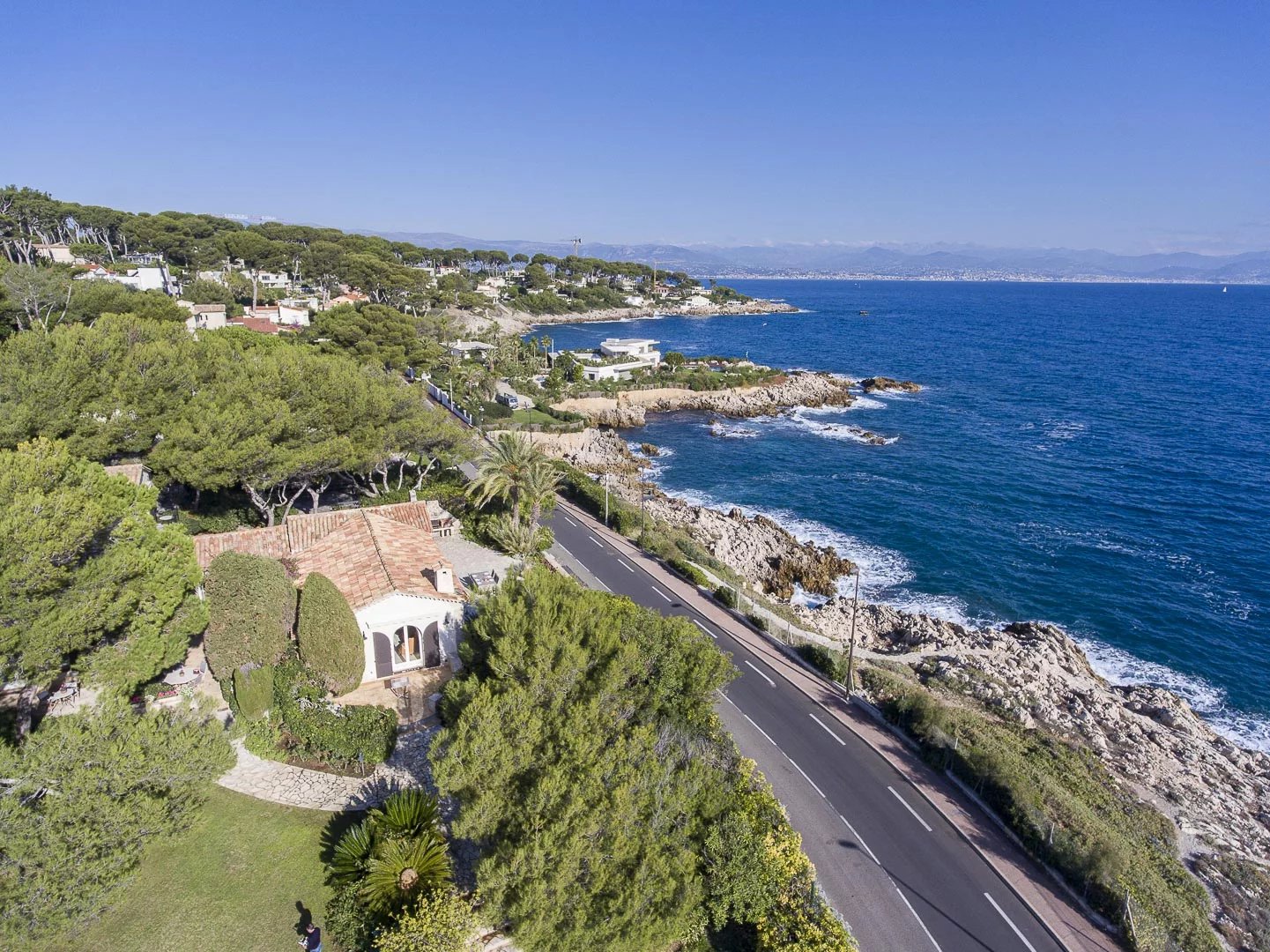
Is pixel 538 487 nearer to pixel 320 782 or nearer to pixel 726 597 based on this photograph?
pixel 726 597

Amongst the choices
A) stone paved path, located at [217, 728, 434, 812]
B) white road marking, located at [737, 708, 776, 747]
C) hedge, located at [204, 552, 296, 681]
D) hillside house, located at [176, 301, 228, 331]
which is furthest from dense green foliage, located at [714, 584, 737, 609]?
hillside house, located at [176, 301, 228, 331]

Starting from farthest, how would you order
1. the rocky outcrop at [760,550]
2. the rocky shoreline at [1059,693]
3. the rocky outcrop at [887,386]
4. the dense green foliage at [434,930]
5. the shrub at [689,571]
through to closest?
the rocky outcrop at [887,386]
the rocky outcrop at [760,550]
the shrub at [689,571]
the rocky shoreline at [1059,693]
the dense green foliage at [434,930]

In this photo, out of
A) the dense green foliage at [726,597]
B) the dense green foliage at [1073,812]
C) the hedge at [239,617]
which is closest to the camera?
the dense green foliage at [1073,812]

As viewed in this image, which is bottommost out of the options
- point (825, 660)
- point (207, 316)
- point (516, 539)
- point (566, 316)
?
point (825, 660)

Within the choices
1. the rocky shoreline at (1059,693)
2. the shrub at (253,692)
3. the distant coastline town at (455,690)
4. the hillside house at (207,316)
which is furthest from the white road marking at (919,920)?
the hillside house at (207,316)

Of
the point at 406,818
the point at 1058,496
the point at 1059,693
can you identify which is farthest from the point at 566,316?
the point at 406,818

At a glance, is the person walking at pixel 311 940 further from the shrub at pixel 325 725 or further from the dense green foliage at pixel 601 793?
the shrub at pixel 325 725
